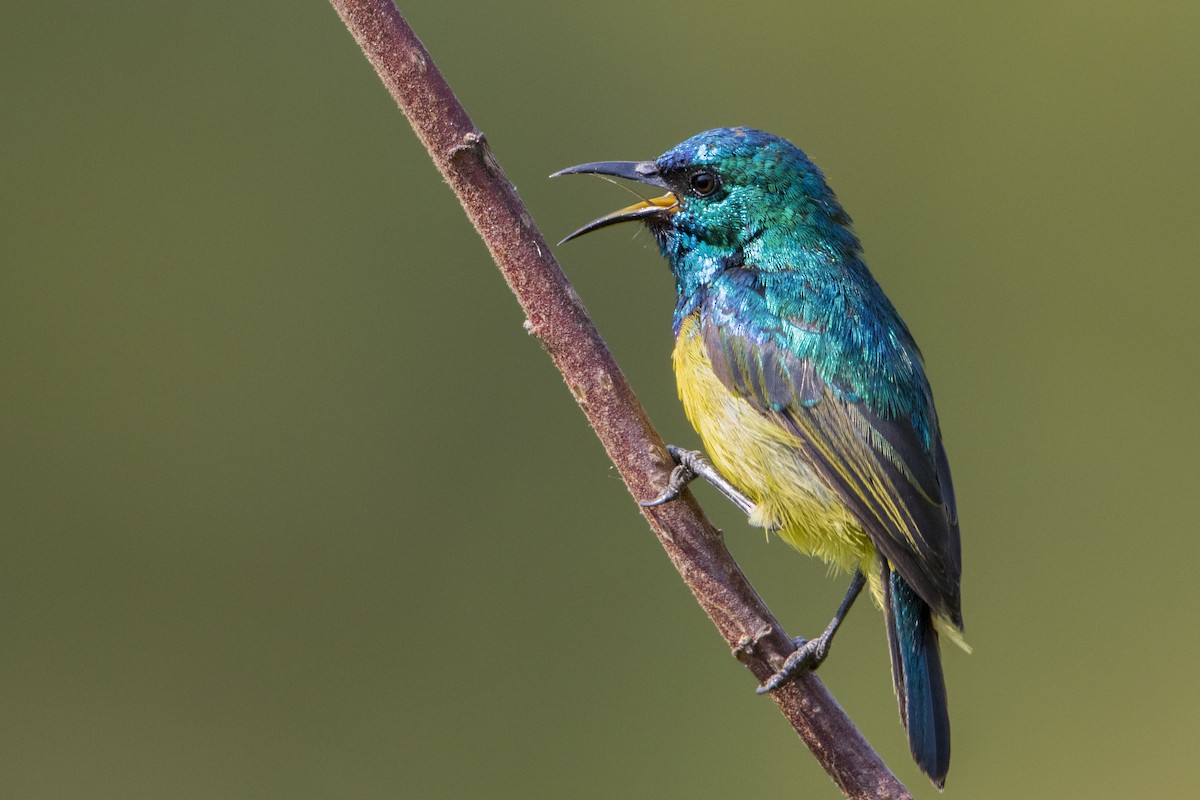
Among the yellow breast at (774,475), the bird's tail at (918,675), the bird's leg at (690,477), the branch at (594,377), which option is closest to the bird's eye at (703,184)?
the yellow breast at (774,475)

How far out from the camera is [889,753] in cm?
605

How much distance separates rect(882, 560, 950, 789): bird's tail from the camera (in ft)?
10.8

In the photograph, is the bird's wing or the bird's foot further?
the bird's wing

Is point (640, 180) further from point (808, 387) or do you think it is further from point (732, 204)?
point (808, 387)

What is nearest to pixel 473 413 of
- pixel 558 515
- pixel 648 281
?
pixel 558 515

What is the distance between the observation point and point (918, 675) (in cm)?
339

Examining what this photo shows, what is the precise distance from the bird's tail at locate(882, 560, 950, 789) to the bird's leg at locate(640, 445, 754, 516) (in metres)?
0.43

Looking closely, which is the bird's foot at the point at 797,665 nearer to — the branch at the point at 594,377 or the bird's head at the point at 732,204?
the branch at the point at 594,377

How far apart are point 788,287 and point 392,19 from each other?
1.41m

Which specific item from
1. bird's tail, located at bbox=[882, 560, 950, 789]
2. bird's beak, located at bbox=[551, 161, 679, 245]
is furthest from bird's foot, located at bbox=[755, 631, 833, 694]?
bird's beak, located at bbox=[551, 161, 679, 245]

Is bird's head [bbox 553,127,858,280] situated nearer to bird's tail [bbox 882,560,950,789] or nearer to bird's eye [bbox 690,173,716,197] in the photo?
bird's eye [bbox 690,173,716,197]

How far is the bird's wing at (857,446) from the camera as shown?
→ 3.45 m

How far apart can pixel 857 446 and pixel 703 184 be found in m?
0.94

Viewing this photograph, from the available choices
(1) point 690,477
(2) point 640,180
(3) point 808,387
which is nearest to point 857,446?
(3) point 808,387
